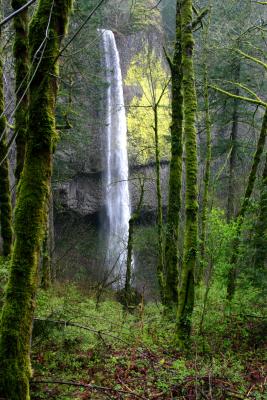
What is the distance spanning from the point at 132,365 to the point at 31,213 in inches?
114

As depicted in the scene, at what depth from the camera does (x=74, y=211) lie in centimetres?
2588

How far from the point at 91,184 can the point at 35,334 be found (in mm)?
22102

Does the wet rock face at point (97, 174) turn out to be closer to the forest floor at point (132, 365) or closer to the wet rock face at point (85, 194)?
the wet rock face at point (85, 194)

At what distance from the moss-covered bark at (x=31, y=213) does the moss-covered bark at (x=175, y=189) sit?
6.15 meters

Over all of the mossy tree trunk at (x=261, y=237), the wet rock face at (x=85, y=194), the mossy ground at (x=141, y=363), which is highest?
the wet rock face at (x=85, y=194)

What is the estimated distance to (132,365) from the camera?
5.00m

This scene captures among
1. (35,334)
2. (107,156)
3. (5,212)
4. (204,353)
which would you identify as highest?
(107,156)

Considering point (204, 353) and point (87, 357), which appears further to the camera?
point (204, 353)

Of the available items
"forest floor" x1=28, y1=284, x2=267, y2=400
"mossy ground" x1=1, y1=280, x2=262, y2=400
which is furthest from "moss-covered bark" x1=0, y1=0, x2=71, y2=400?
"mossy ground" x1=1, y1=280, x2=262, y2=400

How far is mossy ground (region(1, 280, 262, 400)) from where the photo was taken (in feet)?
13.3

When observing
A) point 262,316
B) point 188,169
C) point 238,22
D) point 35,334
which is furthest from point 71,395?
point 238,22

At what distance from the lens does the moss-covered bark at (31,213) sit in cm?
290

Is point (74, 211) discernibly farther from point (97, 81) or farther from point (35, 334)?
point (35, 334)

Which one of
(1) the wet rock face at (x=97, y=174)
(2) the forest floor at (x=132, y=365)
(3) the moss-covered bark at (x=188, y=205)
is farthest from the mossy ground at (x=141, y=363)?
(1) the wet rock face at (x=97, y=174)
